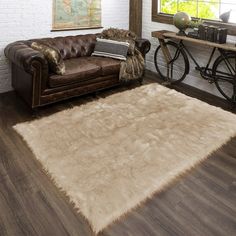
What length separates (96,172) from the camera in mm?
2369

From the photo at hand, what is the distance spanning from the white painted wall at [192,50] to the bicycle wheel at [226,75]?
169 millimetres

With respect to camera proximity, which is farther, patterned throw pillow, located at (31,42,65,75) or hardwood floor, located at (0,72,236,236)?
patterned throw pillow, located at (31,42,65,75)

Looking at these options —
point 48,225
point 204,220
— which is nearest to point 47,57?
point 48,225

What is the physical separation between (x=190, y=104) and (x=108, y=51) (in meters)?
1.50

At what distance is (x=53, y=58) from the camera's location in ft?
10.8

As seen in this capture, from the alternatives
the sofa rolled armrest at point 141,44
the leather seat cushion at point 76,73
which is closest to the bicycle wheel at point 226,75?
the sofa rolled armrest at point 141,44

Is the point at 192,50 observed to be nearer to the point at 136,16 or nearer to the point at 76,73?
the point at 136,16

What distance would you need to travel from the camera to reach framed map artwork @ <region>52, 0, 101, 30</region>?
4184mm

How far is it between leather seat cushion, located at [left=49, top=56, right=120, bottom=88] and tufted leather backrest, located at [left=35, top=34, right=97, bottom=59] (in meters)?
0.13

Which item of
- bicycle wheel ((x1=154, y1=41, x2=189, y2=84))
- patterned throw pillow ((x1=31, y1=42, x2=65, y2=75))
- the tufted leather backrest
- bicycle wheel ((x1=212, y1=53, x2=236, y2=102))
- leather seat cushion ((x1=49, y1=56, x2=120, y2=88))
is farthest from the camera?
bicycle wheel ((x1=154, y1=41, x2=189, y2=84))

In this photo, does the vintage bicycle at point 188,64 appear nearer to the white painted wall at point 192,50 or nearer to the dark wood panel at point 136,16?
the white painted wall at point 192,50

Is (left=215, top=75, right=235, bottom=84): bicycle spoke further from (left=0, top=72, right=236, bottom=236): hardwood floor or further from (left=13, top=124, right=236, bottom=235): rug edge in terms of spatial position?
(left=0, top=72, right=236, bottom=236): hardwood floor

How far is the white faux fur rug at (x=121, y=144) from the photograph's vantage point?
2146 mm

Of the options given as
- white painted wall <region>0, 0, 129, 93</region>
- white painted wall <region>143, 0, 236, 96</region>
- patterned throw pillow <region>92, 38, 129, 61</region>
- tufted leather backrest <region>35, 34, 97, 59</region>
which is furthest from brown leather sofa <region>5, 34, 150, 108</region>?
white painted wall <region>143, 0, 236, 96</region>
